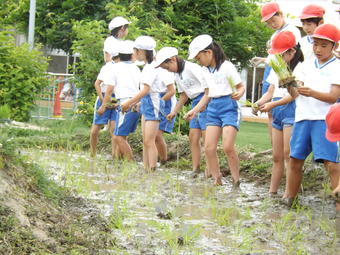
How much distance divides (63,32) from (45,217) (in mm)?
15679

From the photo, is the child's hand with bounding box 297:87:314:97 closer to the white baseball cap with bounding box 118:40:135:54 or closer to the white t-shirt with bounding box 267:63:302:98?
the white t-shirt with bounding box 267:63:302:98

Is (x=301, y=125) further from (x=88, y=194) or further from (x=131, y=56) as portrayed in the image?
(x=131, y=56)

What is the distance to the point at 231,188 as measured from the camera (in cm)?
923

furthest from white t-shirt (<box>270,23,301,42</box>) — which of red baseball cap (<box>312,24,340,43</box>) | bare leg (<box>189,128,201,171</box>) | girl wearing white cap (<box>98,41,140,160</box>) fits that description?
girl wearing white cap (<box>98,41,140,160</box>)

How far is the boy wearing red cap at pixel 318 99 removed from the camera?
22.9 ft

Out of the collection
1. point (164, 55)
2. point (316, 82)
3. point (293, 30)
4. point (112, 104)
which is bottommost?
point (112, 104)

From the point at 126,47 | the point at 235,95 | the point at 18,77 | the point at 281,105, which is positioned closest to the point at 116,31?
the point at 126,47

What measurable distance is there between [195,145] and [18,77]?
7.32 m

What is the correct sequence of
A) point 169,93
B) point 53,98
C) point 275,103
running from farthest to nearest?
point 53,98 < point 169,93 < point 275,103

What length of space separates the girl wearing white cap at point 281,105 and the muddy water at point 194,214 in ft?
1.38

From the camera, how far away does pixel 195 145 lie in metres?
10.4

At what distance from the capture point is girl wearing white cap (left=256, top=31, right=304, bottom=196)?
25.5 ft

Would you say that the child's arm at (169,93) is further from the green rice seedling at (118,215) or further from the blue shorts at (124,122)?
the green rice seedling at (118,215)

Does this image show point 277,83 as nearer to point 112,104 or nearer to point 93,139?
point 112,104
